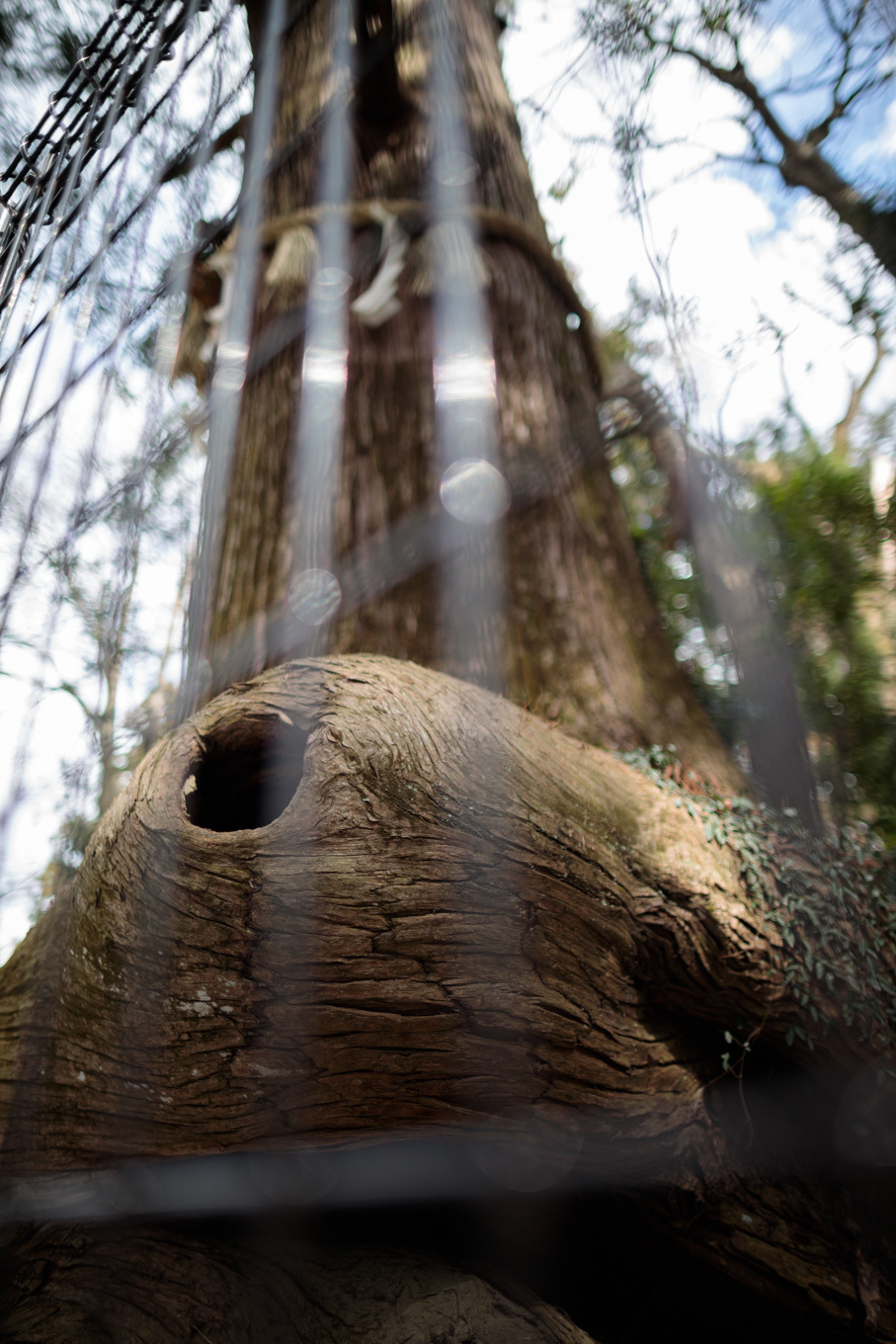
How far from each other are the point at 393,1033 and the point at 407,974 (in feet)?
0.33

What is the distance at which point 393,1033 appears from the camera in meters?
1.31

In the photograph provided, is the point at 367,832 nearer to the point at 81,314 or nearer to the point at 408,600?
the point at 81,314

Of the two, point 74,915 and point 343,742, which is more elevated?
point 343,742

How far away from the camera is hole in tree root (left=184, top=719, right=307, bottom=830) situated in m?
1.54

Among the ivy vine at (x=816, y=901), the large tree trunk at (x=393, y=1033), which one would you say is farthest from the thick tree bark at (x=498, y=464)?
the large tree trunk at (x=393, y=1033)

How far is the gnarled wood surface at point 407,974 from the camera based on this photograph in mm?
1294

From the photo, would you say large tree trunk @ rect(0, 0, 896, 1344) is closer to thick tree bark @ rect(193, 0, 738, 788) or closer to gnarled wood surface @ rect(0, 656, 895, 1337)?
gnarled wood surface @ rect(0, 656, 895, 1337)

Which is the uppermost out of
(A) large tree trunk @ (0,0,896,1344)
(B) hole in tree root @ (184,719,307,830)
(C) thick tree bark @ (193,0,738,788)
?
(C) thick tree bark @ (193,0,738,788)

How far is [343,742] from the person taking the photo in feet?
4.62

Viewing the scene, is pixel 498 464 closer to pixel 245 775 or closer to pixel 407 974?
pixel 245 775

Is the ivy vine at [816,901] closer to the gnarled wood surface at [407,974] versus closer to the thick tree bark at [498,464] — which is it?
the gnarled wood surface at [407,974]

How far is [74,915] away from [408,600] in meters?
1.35

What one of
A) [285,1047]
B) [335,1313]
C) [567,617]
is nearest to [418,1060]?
[285,1047]

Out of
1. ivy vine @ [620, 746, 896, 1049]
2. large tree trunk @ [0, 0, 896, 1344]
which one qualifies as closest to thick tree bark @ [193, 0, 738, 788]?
ivy vine @ [620, 746, 896, 1049]
